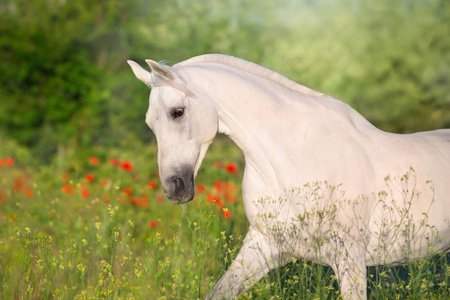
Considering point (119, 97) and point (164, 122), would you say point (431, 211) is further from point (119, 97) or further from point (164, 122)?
point (119, 97)

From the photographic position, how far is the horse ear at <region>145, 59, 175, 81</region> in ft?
10.0

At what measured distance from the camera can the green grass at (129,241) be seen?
342 cm

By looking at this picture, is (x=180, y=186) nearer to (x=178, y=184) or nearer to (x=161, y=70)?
(x=178, y=184)

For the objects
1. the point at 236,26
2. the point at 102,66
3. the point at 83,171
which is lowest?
the point at 83,171

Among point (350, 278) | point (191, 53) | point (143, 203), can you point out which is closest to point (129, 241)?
point (143, 203)

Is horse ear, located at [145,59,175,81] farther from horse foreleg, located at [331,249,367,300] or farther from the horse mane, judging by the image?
horse foreleg, located at [331,249,367,300]

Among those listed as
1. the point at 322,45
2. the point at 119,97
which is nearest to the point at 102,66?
the point at 119,97

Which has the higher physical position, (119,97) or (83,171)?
(119,97)

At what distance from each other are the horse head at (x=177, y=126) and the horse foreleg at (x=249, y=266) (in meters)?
0.54

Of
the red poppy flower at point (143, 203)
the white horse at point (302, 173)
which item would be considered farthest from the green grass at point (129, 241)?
the white horse at point (302, 173)

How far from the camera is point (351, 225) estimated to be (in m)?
3.20

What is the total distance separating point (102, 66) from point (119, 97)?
1093 mm

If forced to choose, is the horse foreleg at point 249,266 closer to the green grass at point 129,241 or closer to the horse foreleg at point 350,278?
the green grass at point 129,241

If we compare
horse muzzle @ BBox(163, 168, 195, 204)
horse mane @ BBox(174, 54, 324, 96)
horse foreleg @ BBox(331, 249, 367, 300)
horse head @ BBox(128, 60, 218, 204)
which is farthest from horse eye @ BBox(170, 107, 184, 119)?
horse foreleg @ BBox(331, 249, 367, 300)
